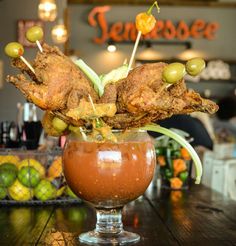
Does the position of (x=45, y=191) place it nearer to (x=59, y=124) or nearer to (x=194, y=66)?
(x=59, y=124)

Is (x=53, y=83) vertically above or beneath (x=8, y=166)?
above

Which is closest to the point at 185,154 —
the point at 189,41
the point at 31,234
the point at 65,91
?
the point at 31,234

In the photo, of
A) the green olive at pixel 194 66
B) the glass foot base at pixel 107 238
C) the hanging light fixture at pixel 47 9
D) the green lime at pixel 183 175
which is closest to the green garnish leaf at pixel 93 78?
the green olive at pixel 194 66

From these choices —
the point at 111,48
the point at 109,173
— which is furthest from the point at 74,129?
the point at 111,48

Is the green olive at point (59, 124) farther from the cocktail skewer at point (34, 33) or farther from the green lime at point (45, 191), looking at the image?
the green lime at point (45, 191)

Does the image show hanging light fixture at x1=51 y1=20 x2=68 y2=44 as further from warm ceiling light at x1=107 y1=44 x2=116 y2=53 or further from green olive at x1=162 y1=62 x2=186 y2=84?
green olive at x1=162 y1=62 x2=186 y2=84

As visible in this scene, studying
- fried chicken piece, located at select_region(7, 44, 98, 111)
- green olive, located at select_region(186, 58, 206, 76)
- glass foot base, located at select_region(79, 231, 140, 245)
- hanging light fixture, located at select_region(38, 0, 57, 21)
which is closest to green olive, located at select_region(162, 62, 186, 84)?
green olive, located at select_region(186, 58, 206, 76)
